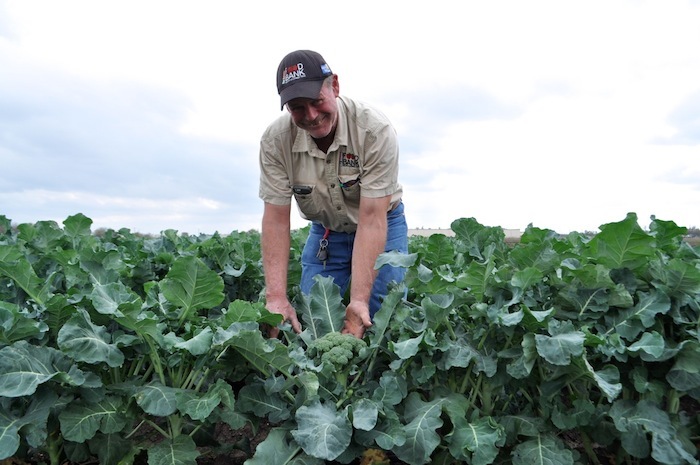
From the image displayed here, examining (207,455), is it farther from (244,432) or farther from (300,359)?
(300,359)

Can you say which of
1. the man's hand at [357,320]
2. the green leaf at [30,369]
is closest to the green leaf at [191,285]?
the green leaf at [30,369]

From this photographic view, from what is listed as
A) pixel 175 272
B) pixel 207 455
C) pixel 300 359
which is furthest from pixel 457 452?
pixel 175 272

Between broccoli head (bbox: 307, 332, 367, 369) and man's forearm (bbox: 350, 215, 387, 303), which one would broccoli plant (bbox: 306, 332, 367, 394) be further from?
man's forearm (bbox: 350, 215, 387, 303)

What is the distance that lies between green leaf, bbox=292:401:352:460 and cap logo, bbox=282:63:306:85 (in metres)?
1.79

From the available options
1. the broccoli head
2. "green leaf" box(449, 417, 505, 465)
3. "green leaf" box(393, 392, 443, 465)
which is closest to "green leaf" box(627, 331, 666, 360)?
"green leaf" box(449, 417, 505, 465)

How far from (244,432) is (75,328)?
1380 millimetres

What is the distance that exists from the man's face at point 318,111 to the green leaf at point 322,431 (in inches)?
63.4

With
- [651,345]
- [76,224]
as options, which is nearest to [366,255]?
[651,345]

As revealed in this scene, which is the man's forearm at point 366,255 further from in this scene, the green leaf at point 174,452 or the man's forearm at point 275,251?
the green leaf at point 174,452

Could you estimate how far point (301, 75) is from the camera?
309cm

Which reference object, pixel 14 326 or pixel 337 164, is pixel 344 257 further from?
pixel 14 326

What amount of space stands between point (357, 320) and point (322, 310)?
250mm

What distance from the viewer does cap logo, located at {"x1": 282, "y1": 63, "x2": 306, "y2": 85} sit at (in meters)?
3.09

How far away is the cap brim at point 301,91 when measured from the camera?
3.02 metres
